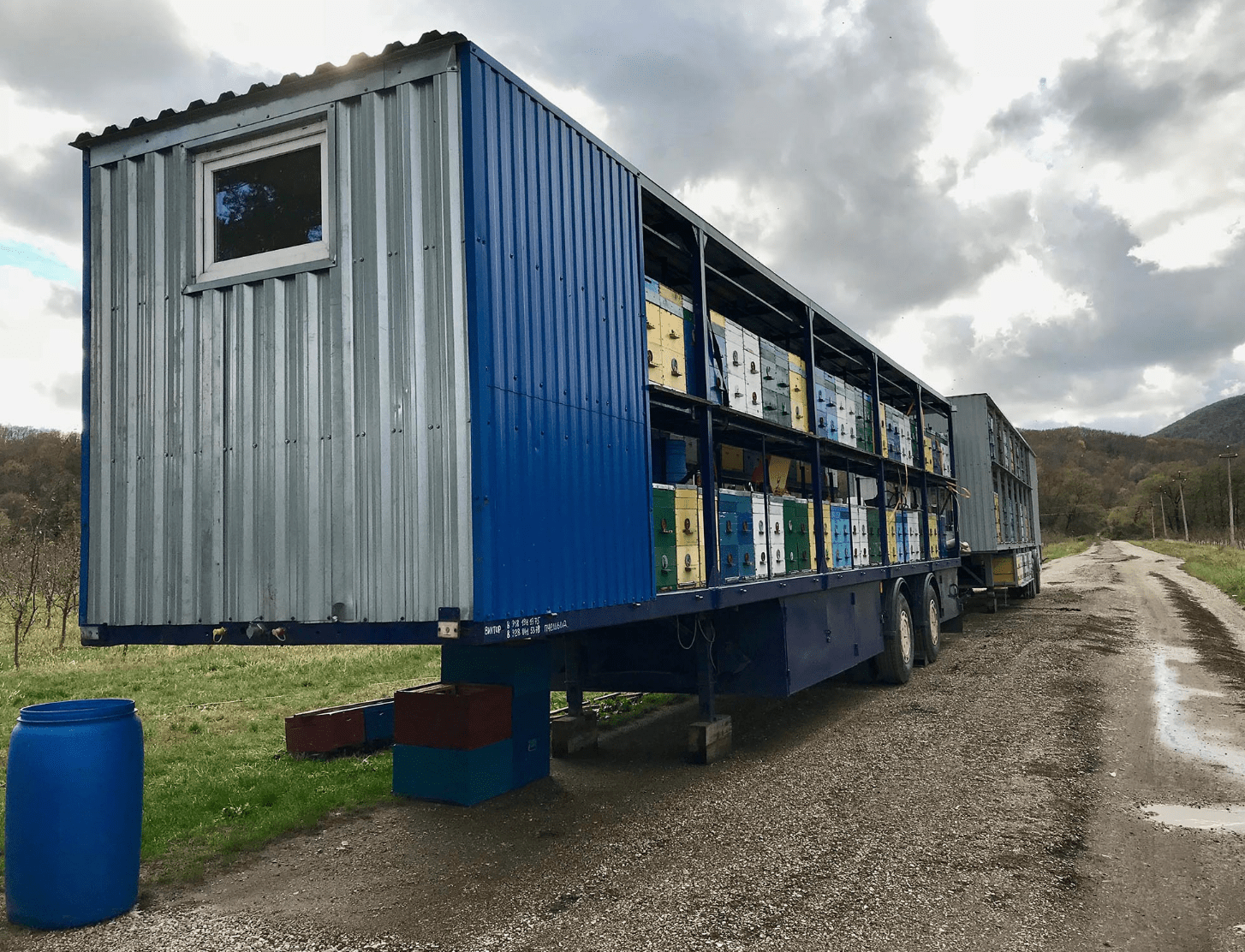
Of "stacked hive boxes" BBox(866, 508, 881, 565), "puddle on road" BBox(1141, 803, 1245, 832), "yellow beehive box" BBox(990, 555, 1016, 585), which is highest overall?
"stacked hive boxes" BBox(866, 508, 881, 565)

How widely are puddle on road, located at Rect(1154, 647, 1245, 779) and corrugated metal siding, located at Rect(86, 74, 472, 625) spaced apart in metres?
6.37

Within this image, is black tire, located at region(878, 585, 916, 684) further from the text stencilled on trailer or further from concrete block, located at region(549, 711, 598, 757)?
the text stencilled on trailer

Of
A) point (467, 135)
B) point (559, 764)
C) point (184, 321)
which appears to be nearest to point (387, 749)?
point (559, 764)

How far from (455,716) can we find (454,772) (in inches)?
16.6

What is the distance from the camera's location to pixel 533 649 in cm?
668

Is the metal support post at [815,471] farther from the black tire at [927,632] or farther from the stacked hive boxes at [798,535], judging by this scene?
the black tire at [927,632]

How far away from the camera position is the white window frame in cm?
494

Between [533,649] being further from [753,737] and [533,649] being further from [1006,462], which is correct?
[1006,462]

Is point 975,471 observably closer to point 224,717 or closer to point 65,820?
point 224,717

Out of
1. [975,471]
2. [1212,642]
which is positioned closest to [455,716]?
[1212,642]

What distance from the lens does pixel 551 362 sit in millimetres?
5141

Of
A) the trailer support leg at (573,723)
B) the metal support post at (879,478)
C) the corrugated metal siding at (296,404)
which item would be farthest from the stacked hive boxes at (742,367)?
the metal support post at (879,478)

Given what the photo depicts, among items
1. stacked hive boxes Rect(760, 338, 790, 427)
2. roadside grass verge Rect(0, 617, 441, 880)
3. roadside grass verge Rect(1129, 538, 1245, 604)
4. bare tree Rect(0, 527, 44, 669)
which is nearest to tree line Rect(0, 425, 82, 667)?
bare tree Rect(0, 527, 44, 669)

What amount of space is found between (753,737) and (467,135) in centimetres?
604
